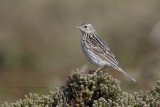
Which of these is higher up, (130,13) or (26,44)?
(130,13)

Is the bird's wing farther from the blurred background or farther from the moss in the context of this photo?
the blurred background

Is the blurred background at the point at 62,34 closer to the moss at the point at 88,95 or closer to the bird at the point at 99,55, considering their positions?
the bird at the point at 99,55

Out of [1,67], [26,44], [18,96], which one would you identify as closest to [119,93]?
[18,96]

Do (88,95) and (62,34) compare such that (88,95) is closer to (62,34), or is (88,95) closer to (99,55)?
(99,55)

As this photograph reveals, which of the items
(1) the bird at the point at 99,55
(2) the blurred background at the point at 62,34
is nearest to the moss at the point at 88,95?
(1) the bird at the point at 99,55

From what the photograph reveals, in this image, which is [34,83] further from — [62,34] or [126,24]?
[126,24]

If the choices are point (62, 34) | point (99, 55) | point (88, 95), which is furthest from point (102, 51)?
point (62, 34)

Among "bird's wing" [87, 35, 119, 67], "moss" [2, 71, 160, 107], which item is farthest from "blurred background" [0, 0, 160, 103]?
"moss" [2, 71, 160, 107]

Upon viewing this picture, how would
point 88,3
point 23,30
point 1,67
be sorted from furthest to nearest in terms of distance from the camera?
point 88,3 < point 23,30 < point 1,67
